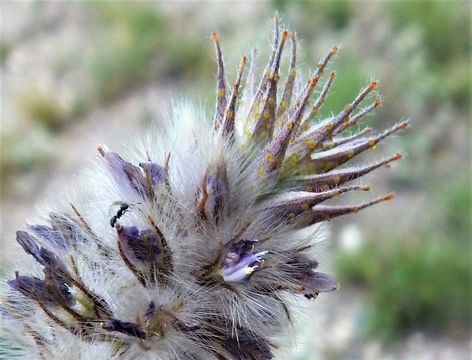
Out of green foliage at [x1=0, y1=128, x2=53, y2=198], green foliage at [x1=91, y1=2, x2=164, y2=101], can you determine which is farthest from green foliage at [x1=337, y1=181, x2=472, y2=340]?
green foliage at [x1=91, y1=2, x2=164, y2=101]

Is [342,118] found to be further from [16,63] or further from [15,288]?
[16,63]

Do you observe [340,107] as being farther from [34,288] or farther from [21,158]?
[34,288]

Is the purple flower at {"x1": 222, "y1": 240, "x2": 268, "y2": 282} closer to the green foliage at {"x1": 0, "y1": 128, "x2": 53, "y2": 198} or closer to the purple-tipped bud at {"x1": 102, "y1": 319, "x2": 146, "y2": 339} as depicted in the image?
the purple-tipped bud at {"x1": 102, "y1": 319, "x2": 146, "y2": 339}

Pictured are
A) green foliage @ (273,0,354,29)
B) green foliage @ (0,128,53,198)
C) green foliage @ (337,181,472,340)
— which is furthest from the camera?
green foliage @ (273,0,354,29)

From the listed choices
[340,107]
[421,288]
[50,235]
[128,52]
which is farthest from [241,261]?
[128,52]

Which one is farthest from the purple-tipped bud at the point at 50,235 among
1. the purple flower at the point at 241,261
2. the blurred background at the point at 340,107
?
the blurred background at the point at 340,107

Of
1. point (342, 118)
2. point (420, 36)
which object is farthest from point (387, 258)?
point (342, 118)
